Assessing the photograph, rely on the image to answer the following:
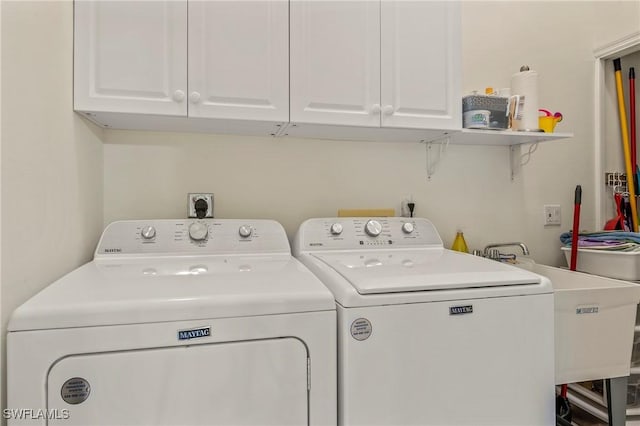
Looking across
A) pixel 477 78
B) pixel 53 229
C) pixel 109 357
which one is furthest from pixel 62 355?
pixel 477 78

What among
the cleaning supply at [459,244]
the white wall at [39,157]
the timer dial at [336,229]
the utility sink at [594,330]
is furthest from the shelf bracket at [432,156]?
the white wall at [39,157]

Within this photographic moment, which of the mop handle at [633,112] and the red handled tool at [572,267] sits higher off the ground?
the mop handle at [633,112]

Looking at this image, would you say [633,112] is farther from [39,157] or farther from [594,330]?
[39,157]

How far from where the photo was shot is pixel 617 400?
1.54 m

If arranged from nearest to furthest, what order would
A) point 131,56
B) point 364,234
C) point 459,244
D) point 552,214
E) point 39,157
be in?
point 39,157 < point 131,56 < point 364,234 < point 459,244 < point 552,214

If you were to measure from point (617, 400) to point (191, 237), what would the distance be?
178 centimetres

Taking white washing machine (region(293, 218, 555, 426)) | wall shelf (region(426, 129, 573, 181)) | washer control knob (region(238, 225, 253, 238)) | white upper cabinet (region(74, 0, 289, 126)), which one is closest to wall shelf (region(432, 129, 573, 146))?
wall shelf (region(426, 129, 573, 181))

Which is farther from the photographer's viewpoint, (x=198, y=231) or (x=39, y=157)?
(x=198, y=231)

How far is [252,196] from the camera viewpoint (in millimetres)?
1857

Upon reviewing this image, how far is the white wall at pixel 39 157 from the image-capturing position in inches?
37.5

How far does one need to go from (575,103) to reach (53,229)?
2.64 meters

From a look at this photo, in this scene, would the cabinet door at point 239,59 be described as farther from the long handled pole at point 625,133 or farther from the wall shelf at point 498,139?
the long handled pole at point 625,133

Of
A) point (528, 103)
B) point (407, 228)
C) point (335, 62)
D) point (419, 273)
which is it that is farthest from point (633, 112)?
point (419, 273)

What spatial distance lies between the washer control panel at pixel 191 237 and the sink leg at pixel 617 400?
53.8 inches
